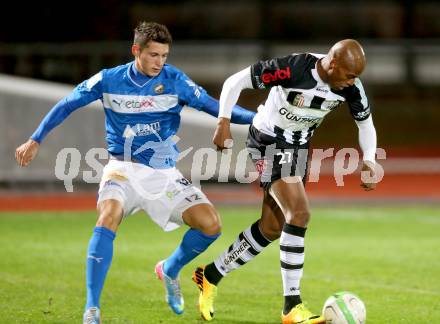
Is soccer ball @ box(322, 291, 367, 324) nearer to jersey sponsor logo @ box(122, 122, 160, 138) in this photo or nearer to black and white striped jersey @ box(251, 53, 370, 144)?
black and white striped jersey @ box(251, 53, 370, 144)

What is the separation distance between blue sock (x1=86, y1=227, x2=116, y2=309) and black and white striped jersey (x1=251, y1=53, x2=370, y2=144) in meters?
1.62

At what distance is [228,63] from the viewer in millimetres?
21578

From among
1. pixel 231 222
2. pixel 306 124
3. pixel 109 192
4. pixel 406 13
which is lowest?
pixel 231 222

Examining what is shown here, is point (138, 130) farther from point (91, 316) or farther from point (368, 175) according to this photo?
point (368, 175)

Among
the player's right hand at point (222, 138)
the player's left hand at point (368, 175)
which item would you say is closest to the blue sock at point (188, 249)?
the player's right hand at point (222, 138)

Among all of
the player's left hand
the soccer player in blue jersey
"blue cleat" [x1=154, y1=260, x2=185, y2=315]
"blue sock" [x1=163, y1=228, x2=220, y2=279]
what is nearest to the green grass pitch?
"blue cleat" [x1=154, y1=260, x2=185, y2=315]

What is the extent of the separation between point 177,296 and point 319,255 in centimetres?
334

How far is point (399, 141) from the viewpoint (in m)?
22.8

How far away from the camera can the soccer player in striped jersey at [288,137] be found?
20.4 ft

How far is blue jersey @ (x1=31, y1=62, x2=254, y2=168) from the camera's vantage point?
652 cm

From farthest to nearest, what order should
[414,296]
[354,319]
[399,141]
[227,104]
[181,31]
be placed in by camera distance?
[181,31] < [399,141] < [414,296] < [227,104] < [354,319]

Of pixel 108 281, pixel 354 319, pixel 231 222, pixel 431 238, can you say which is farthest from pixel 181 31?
pixel 354 319

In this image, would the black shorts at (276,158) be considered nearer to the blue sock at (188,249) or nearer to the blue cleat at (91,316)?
the blue sock at (188,249)

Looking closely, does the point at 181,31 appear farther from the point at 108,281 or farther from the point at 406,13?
the point at 108,281
